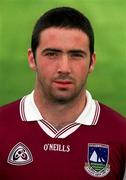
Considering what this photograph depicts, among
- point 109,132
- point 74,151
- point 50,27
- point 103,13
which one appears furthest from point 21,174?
point 103,13

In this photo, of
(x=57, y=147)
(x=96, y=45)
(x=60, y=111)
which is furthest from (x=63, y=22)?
(x=96, y=45)

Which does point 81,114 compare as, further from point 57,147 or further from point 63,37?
point 63,37

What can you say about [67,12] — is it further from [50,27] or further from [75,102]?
[75,102]

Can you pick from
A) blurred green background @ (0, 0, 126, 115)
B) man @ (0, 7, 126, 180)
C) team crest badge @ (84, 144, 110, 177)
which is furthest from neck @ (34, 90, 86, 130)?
blurred green background @ (0, 0, 126, 115)

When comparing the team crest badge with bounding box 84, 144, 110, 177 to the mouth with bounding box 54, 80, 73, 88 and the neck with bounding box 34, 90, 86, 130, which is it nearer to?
the neck with bounding box 34, 90, 86, 130

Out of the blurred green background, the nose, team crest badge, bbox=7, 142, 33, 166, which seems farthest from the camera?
the blurred green background

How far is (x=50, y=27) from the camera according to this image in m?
2.11

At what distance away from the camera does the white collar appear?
221 cm

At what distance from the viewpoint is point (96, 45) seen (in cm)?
498

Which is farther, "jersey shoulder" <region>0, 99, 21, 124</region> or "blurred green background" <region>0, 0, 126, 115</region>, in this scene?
"blurred green background" <region>0, 0, 126, 115</region>

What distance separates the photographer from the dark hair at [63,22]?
2113 mm

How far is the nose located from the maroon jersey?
231 mm

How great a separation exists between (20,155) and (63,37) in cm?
44

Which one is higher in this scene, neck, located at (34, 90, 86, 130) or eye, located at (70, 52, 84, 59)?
eye, located at (70, 52, 84, 59)
